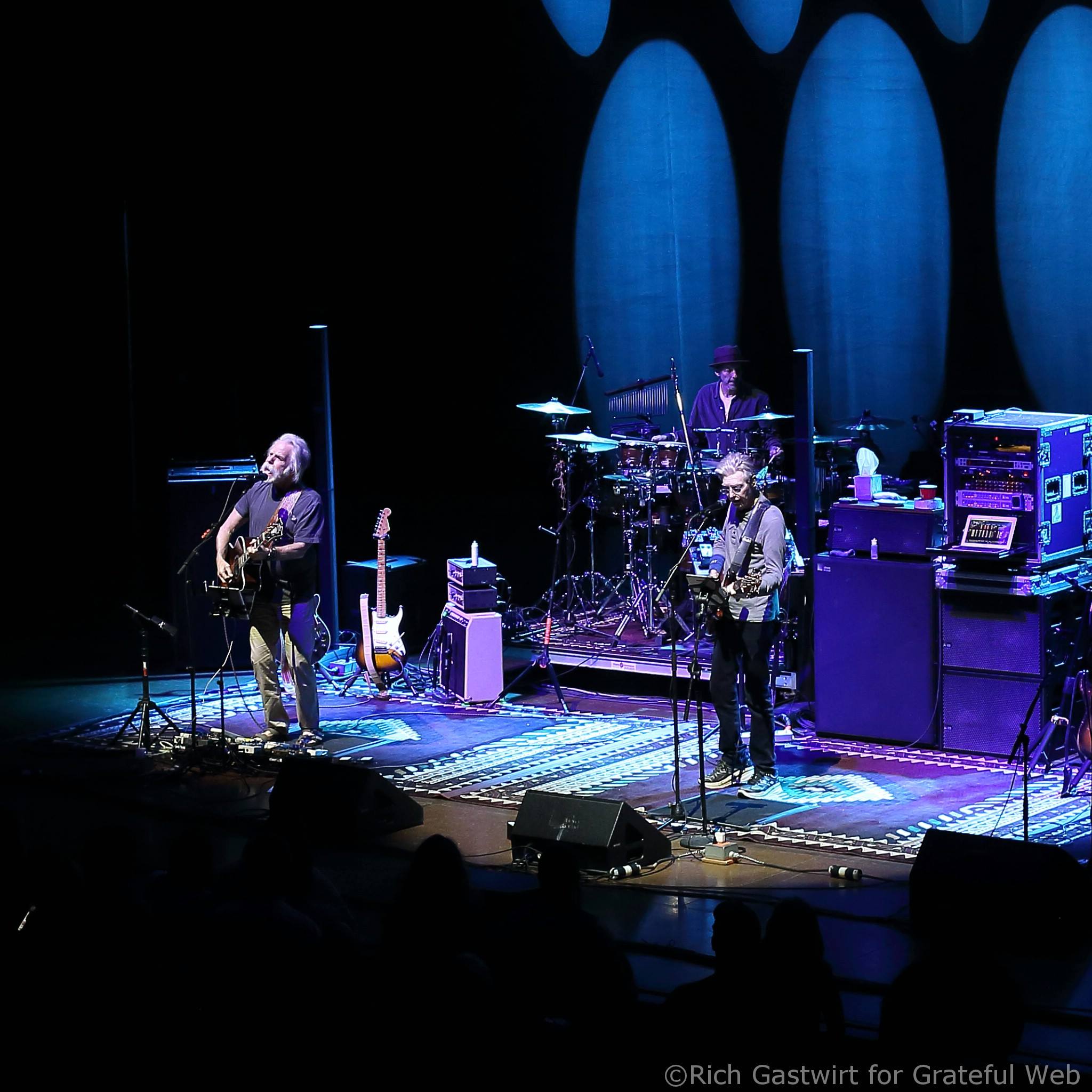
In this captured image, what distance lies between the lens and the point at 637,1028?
4.86m

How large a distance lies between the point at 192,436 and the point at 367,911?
778cm

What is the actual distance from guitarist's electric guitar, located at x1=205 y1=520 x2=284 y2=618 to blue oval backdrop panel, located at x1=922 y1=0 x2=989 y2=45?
20.0ft

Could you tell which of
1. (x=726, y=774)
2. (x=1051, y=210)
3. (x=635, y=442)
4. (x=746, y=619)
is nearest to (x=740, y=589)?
(x=746, y=619)

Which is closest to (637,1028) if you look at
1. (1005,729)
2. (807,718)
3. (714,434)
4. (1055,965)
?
(1055,965)

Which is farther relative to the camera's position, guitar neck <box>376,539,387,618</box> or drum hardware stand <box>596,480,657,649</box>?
drum hardware stand <box>596,480,657,649</box>

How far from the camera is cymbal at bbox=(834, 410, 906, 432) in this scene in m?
12.8

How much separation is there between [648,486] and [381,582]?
220 centimetres

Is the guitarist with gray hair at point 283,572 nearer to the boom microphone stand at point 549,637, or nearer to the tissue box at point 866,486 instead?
the boom microphone stand at point 549,637

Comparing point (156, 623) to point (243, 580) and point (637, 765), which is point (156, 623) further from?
point (637, 765)

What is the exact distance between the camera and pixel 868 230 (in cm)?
1346

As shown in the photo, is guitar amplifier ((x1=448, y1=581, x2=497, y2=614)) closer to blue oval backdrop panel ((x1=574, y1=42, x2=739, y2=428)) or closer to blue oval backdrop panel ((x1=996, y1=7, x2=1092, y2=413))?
blue oval backdrop panel ((x1=574, y1=42, x2=739, y2=428))

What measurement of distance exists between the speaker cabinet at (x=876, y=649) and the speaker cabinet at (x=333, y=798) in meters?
3.26

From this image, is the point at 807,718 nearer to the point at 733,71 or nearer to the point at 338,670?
the point at 338,670

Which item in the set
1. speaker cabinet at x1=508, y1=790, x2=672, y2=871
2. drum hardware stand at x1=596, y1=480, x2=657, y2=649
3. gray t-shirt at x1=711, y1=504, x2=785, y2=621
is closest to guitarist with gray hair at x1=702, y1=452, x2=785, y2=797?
gray t-shirt at x1=711, y1=504, x2=785, y2=621
